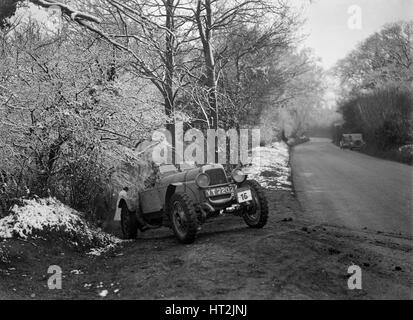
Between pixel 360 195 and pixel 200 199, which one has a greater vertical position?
pixel 200 199

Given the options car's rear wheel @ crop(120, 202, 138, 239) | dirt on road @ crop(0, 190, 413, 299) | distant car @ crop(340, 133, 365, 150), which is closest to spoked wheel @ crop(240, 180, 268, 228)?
dirt on road @ crop(0, 190, 413, 299)

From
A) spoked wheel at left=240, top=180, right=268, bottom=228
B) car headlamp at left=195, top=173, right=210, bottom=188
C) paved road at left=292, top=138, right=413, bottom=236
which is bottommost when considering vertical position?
paved road at left=292, top=138, right=413, bottom=236

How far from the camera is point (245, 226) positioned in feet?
32.8

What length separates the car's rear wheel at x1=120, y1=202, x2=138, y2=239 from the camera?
10734 mm

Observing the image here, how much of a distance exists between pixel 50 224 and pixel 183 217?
2.25 m

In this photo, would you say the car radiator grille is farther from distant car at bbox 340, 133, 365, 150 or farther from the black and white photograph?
distant car at bbox 340, 133, 365, 150

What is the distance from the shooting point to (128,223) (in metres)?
10.8

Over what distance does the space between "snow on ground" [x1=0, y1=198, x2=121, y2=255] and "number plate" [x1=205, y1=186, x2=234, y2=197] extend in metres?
2.14

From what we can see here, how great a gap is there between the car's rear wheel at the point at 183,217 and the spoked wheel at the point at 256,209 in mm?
1474

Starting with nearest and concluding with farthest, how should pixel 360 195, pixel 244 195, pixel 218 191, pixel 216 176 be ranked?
pixel 244 195 → pixel 218 191 → pixel 216 176 → pixel 360 195

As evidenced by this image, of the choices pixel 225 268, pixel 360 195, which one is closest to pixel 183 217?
pixel 225 268

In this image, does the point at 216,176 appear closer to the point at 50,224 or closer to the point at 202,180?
the point at 202,180

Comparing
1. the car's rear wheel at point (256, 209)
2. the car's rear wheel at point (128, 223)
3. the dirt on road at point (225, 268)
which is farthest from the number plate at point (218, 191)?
the car's rear wheel at point (128, 223)
